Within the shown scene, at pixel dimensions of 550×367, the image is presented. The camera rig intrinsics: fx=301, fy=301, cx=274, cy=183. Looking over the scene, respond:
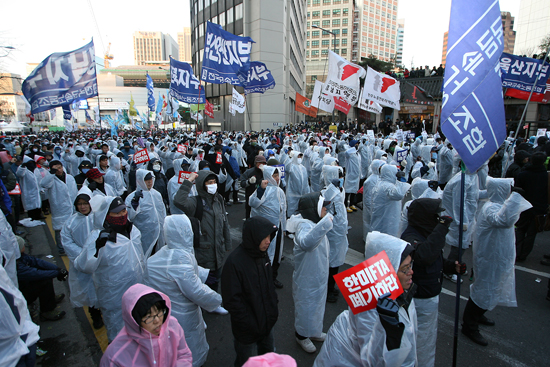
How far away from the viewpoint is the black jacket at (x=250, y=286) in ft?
7.95

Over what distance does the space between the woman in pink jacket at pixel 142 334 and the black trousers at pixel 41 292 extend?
278 centimetres

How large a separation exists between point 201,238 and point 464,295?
3971 mm

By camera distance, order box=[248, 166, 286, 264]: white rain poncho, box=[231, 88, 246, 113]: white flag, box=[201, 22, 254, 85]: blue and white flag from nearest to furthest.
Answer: box=[248, 166, 286, 264]: white rain poncho < box=[201, 22, 254, 85]: blue and white flag < box=[231, 88, 246, 113]: white flag

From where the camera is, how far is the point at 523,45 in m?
43.3

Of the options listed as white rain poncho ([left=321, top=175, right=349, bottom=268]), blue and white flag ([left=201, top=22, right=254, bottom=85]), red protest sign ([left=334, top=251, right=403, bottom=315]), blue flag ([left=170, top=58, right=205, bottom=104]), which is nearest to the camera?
red protest sign ([left=334, top=251, right=403, bottom=315])

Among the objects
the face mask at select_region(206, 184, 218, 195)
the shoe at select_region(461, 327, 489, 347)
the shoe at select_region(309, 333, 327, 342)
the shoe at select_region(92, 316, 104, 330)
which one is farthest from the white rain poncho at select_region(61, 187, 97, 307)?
the shoe at select_region(461, 327, 489, 347)

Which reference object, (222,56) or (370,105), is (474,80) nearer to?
(370,105)

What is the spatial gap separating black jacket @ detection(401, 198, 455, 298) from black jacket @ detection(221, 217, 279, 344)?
129cm

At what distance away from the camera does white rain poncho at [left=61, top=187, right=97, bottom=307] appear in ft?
12.0

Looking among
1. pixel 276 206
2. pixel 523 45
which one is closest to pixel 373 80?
pixel 276 206

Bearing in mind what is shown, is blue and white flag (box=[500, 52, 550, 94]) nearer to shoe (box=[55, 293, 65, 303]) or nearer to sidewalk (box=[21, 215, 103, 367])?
sidewalk (box=[21, 215, 103, 367])

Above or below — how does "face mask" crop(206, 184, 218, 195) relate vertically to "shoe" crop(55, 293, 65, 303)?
above

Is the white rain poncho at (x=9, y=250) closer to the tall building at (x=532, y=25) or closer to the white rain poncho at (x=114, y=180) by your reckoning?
the white rain poncho at (x=114, y=180)

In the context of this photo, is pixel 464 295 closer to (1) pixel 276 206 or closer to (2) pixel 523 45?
(1) pixel 276 206
